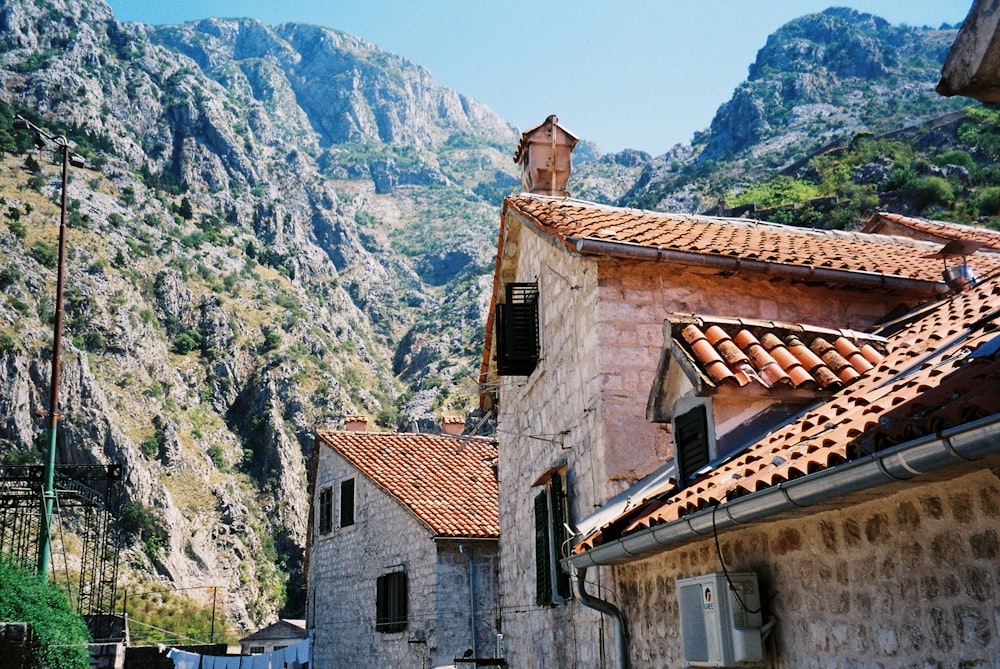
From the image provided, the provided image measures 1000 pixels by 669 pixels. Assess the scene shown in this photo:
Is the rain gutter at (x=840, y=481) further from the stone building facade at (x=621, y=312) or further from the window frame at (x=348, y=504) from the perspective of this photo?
the window frame at (x=348, y=504)

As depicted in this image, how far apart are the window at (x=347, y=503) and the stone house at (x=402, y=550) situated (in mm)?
26

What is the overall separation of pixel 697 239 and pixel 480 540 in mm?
9752

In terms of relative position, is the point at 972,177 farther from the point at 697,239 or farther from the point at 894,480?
the point at 894,480

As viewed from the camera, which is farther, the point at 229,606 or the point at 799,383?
the point at 229,606

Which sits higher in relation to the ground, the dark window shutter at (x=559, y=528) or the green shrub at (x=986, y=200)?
the green shrub at (x=986, y=200)

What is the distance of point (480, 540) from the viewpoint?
17.1 metres

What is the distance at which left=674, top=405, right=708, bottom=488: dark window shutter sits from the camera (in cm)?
655

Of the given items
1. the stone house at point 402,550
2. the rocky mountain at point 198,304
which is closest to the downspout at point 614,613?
the stone house at point 402,550

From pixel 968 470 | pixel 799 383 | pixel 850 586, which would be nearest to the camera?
pixel 968 470

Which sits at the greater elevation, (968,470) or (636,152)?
(636,152)

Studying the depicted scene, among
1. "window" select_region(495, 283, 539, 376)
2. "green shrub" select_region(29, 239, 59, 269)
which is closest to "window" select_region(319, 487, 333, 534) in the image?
"window" select_region(495, 283, 539, 376)

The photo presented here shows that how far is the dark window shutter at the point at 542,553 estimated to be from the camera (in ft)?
32.3

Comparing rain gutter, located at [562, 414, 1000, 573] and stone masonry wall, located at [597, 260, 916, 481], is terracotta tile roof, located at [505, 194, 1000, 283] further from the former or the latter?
rain gutter, located at [562, 414, 1000, 573]

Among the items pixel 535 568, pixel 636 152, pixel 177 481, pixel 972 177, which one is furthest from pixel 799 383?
pixel 636 152
